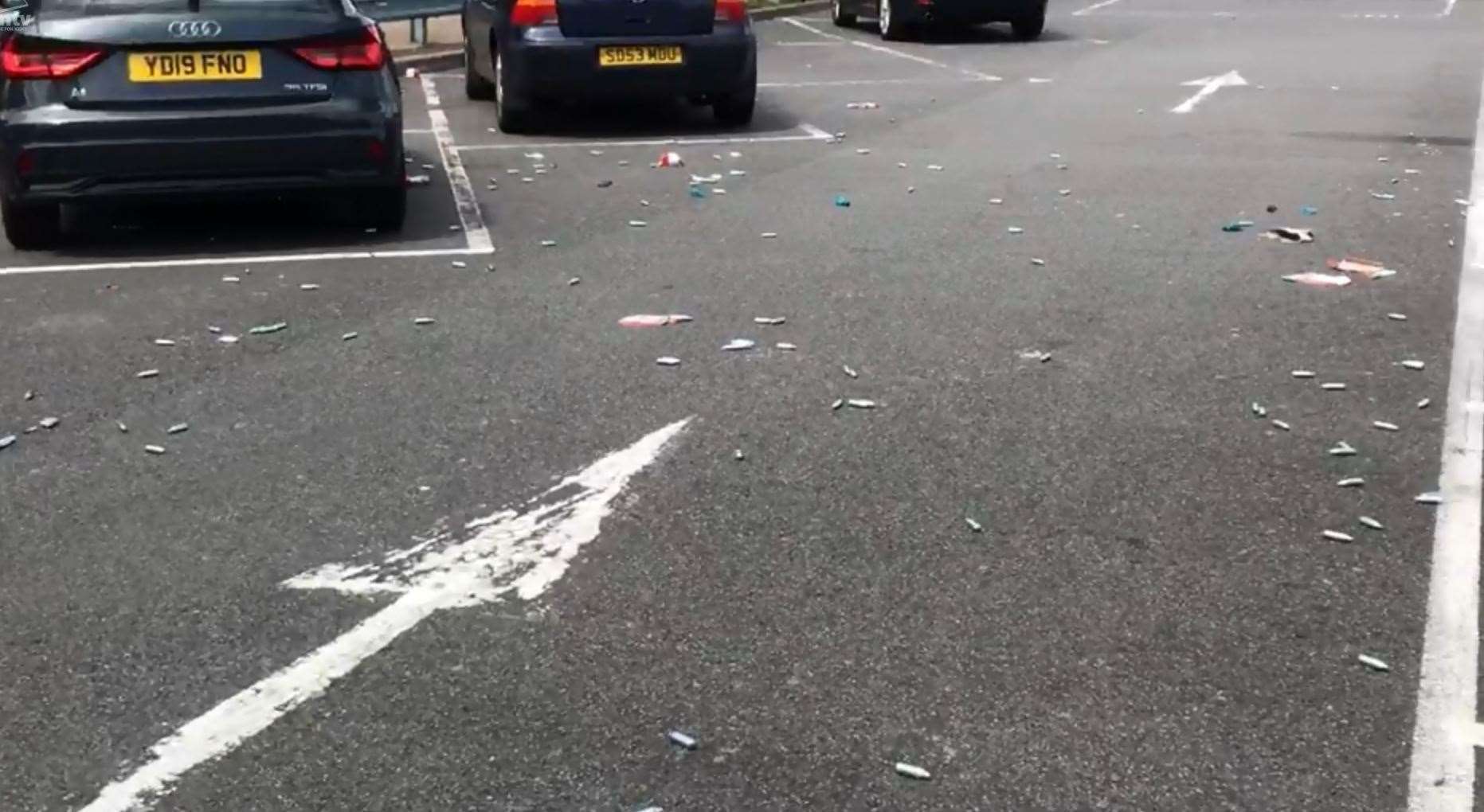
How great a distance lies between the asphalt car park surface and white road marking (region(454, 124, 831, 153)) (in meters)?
1.86

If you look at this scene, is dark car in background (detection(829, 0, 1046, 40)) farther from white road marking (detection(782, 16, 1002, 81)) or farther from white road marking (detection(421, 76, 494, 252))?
white road marking (detection(421, 76, 494, 252))

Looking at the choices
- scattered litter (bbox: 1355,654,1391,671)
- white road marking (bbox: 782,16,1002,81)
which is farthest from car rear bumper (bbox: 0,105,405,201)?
white road marking (bbox: 782,16,1002,81)

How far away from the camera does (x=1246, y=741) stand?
13.1 feet

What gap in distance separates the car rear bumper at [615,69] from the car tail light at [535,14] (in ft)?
0.25

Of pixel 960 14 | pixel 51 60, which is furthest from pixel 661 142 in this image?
pixel 960 14

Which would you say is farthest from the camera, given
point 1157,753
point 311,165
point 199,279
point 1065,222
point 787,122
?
point 787,122

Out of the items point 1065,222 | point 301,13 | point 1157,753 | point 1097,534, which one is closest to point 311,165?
point 301,13

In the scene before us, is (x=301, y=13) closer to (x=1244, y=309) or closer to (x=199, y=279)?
(x=199, y=279)

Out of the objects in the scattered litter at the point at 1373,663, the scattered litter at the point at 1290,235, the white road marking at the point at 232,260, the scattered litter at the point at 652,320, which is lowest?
the white road marking at the point at 232,260

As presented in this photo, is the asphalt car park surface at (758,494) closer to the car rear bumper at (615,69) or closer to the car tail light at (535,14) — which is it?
the car rear bumper at (615,69)

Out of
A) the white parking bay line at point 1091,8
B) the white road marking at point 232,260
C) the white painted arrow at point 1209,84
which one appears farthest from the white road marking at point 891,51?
the white road marking at point 232,260

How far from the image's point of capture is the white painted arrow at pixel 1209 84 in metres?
16.0

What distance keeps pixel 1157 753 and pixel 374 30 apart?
6.62 m

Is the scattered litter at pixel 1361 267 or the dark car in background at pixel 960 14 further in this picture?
the dark car in background at pixel 960 14
